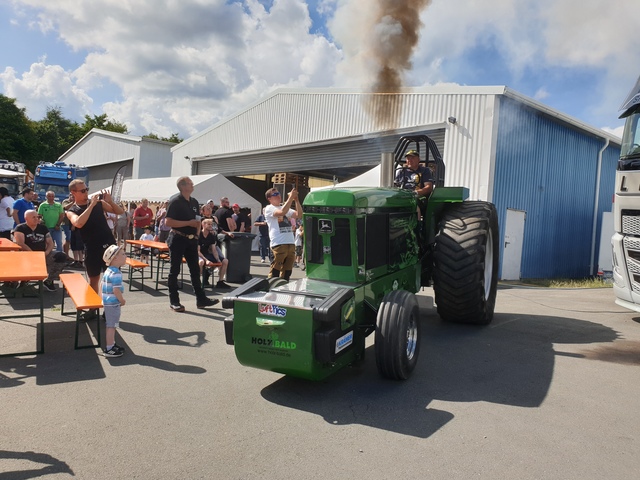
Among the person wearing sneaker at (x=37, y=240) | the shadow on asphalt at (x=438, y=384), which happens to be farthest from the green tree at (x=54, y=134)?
the shadow on asphalt at (x=438, y=384)

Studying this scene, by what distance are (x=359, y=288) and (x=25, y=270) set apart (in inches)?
132

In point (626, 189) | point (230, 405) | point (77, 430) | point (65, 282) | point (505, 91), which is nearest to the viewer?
point (77, 430)

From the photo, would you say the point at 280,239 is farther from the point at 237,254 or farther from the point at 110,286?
the point at 237,254

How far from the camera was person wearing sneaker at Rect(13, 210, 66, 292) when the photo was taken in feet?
25.2

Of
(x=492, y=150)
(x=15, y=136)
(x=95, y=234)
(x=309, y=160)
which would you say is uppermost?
(x=15, y=136)

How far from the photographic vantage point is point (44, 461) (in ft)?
9.14

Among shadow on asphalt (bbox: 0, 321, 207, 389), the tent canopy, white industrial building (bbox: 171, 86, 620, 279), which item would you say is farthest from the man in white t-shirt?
the tent canopy

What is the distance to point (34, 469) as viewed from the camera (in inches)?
106

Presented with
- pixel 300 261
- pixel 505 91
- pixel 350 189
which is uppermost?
pixel 505 91

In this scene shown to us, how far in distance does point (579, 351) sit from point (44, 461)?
5.16 metres

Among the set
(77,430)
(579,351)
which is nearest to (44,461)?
(77,430)

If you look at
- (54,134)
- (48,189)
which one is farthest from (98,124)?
(48,189)

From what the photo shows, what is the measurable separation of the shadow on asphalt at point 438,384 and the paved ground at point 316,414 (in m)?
0.02

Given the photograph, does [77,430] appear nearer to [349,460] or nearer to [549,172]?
[349,460]
